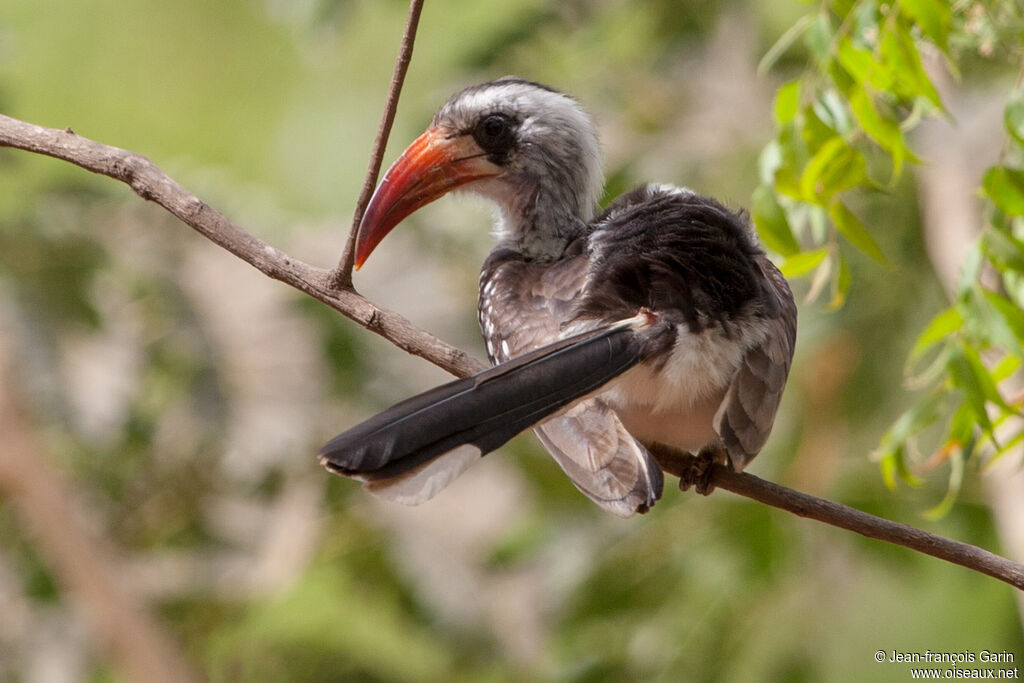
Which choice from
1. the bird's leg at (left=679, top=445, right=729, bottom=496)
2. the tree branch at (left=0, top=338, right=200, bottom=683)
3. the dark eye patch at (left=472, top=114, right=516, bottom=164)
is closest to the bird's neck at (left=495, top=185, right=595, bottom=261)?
the dark eye patch at (left=472, top=114, right=516, bottom=164)

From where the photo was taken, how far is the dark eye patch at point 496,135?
235 centimetres

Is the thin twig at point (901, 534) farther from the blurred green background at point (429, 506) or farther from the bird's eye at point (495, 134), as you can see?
the blurred green background at point (429, 506)

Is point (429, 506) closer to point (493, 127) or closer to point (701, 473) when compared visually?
point (493, 127)

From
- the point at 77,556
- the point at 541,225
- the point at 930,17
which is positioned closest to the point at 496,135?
the point at 541,225

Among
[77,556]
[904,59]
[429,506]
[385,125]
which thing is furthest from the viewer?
[429,506]

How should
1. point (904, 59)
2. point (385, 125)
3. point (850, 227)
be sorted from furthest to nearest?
point (850, 227) < point (904, 59) < point (385, 125)

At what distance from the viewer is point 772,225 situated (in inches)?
76.9

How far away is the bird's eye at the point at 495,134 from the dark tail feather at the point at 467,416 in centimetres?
75

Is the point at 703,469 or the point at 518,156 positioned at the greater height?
the point at 518,156

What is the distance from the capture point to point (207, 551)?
4.51 metres

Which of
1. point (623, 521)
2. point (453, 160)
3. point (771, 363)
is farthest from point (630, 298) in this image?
point (623, 521)

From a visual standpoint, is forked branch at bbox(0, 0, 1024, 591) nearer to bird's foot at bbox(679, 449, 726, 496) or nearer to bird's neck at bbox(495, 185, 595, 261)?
bird's foot at bbox(679, 449, 726, 496)

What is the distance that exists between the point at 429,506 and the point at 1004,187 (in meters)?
4.48

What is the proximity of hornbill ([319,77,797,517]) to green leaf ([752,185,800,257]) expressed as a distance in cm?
8
